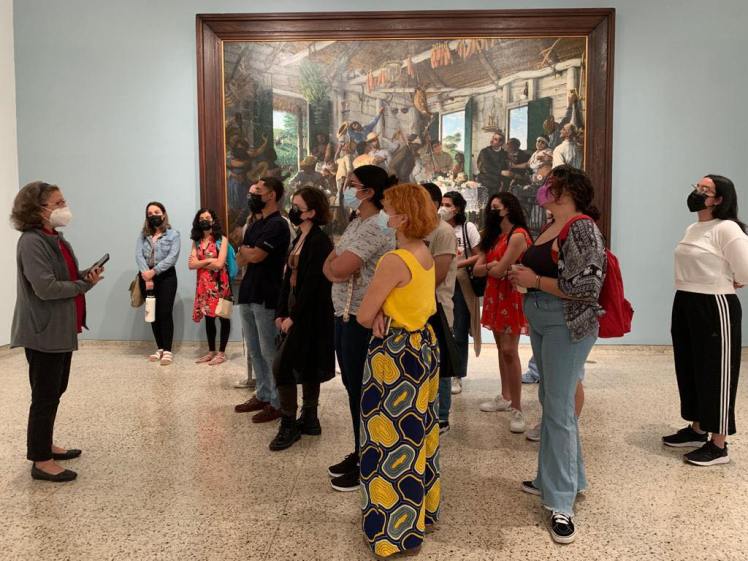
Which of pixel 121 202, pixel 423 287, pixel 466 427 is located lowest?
pixel 466 427

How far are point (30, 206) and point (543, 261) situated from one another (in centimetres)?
292

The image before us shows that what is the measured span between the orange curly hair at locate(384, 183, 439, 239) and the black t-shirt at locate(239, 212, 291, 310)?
6.75ft

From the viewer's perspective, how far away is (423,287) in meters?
2.74

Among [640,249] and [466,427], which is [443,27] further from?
[466,427]

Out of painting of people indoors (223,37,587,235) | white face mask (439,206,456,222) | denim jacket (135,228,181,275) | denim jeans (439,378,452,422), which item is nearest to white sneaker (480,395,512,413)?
denim jeans (439,378,452,422)

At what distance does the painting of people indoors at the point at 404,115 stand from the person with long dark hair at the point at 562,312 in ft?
15.0

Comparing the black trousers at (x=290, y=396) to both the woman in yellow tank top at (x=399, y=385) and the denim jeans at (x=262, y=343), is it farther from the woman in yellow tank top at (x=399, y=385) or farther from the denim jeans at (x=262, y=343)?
the woman in yellow tank top at (x=399, y=385)

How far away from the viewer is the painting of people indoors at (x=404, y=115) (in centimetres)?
746

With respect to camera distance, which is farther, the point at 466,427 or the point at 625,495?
the point at 466,427

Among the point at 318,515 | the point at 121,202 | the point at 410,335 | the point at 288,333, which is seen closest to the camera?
the point at 410,335

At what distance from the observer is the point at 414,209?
276 centimetres

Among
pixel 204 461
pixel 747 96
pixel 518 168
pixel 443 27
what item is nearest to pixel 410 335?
pixel 204 461

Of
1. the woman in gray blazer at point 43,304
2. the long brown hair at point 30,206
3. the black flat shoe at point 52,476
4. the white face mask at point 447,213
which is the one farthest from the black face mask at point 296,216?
the black flat shoe at point 52,476

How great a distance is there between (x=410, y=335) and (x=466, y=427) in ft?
7.26
